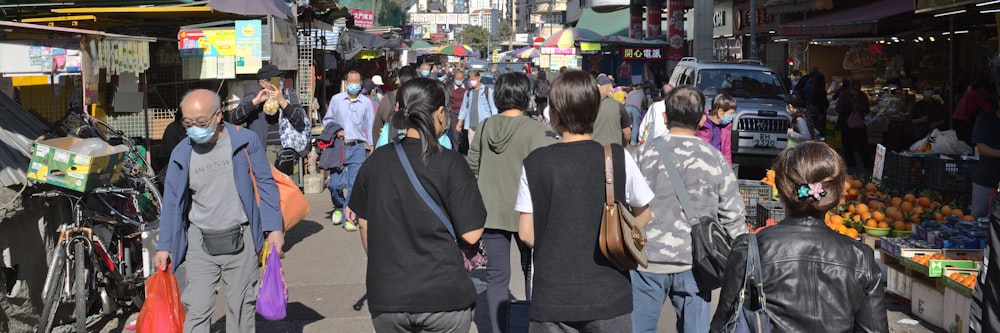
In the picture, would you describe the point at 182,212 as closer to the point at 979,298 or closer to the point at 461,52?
the point at 979,298

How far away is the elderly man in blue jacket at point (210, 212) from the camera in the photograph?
5.16 metres

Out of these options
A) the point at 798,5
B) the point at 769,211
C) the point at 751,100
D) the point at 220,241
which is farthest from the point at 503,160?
the point at 798,5

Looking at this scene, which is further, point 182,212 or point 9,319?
point 9,319

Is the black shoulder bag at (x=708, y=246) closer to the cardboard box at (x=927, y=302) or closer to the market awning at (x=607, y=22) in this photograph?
the cardboard box at (x=927, y=302)

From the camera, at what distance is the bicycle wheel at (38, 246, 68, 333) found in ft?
19.8

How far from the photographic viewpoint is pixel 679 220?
4.67 metres

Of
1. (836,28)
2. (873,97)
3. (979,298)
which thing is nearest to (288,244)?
(979,298)

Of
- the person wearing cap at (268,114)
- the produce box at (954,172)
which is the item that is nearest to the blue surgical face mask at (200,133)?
the person wearing cap at (268,114)

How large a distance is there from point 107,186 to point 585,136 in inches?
160

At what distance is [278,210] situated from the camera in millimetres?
5547

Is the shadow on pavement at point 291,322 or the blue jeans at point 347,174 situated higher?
the blue jeans at point 347,174

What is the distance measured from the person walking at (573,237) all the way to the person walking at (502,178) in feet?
5.25

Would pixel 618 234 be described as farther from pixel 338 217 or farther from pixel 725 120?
pixel 338 217

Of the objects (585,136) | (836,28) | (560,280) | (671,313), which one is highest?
(836,28)
